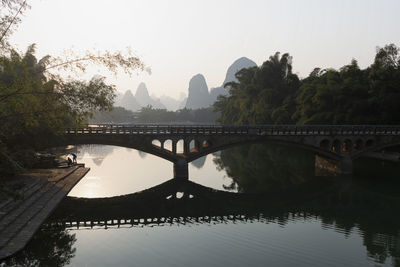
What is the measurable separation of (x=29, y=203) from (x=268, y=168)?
38416mm

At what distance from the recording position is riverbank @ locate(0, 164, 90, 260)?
19844 millimetres

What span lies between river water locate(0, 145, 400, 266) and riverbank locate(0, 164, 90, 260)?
31.4 inches

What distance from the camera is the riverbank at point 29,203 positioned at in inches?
781

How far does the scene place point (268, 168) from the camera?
182ft

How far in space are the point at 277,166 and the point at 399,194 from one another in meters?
21.3

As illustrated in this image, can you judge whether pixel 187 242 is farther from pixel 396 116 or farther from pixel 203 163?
pixel 396 116

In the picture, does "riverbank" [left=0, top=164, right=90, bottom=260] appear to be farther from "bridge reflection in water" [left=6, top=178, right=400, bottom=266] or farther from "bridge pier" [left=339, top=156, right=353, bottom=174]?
"bridge pier" [left=339, top=156, right=353, bottom=174]

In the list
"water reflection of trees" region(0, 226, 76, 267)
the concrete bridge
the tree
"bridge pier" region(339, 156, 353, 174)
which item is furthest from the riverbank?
the tree

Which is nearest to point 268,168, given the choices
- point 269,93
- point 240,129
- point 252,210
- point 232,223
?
point 240,129

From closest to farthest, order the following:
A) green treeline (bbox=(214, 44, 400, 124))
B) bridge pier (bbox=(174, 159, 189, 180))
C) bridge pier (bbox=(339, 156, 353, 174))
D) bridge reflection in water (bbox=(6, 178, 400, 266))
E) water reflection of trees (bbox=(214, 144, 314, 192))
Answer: bridge reflection in water (bbox=(6, 178, 400, 266)), water reflection of trees (bbox=(214, 144, 314, 192)), bridge pier (bbox=(174, 159, 189, 180)), bridge pier (bbox=(339, 156, 353, 174)), green treeline (bbox=(214, 44, 400, 124))

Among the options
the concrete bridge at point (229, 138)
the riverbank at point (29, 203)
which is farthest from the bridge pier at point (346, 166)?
the riverbank at point (29, 203)

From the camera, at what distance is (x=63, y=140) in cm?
4106

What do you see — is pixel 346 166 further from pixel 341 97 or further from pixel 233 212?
pixel 233 212

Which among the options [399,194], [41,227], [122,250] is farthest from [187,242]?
[399,194]
